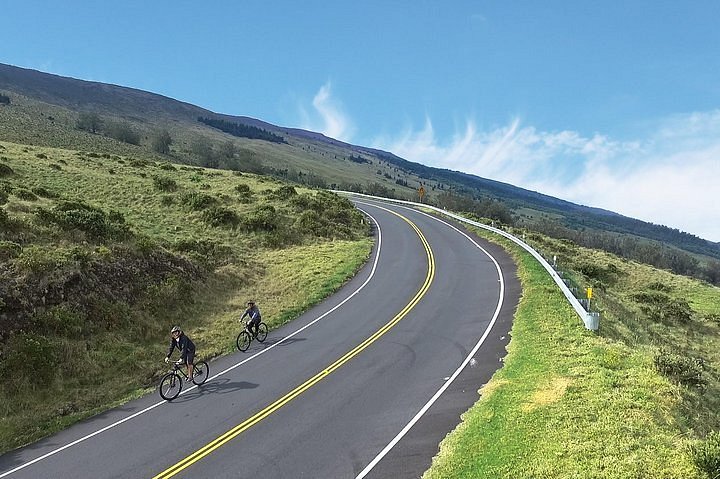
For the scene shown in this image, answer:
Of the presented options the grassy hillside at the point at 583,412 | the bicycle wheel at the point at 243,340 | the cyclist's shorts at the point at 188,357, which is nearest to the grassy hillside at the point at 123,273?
the bicycle wheel at the point at 243,340

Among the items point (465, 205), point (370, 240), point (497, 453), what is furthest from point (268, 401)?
point (465, 205)

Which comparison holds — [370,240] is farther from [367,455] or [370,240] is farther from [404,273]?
[367,455]

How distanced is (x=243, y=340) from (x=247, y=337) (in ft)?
1.08

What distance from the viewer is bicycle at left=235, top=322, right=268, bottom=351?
1927cm

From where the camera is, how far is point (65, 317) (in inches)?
706

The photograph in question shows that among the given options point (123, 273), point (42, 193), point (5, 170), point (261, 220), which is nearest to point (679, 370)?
point (123, 273)

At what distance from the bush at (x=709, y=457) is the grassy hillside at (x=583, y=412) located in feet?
0.06

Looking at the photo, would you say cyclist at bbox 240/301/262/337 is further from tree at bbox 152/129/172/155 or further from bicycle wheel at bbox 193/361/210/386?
tree at bbox 152/129/172/155

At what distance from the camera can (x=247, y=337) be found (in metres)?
19.7

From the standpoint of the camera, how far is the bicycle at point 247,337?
1927cm

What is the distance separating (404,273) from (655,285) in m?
23.0

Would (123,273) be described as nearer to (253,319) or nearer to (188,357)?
(253,319)

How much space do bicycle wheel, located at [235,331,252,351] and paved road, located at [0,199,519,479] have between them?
38 cm

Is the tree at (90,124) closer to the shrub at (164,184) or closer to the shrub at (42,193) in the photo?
the shrub at (164,184)
